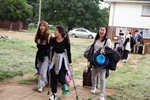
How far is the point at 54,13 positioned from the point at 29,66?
29673 millimetres

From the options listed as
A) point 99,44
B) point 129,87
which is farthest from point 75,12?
point 99,44

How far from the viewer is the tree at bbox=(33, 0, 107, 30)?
34.3 metres

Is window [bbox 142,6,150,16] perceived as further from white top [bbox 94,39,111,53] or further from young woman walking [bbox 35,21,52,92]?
young woman walking [bbox 35,21,52,92]

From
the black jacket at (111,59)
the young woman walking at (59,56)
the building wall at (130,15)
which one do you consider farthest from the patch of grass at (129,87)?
the building wall at (130,15)

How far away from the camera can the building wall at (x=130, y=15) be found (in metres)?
25.3

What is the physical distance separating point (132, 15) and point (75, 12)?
12.2 m

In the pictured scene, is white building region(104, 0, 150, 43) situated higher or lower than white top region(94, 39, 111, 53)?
higher

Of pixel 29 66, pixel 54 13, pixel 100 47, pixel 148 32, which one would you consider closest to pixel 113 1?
pixel 148 32

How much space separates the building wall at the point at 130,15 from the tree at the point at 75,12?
9284mm

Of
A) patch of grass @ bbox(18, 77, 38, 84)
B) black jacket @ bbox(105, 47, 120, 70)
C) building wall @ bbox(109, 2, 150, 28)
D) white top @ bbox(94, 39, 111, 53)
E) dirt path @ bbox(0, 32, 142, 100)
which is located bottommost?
dirt path @ bbox(0, 32, 142, 100)

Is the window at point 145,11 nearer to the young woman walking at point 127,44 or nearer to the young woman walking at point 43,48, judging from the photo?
the young woman walking at point 127,44

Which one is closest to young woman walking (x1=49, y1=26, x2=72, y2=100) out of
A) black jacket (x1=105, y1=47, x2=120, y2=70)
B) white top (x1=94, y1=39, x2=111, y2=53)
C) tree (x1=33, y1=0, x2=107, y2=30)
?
white top (x1=94, y1=39, x2=111, y2=53)

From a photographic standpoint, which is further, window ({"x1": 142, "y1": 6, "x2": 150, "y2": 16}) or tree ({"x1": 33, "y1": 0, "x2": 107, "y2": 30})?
tree ({"x1": 33, "y1": 0, "x2": 107, "y2": 30})

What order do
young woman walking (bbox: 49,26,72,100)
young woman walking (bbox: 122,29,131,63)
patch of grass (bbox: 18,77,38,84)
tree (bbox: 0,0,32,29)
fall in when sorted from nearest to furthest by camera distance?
young woman walking (bbox: 49,26,72,100) → patch of grass (bbox: 18,77,38,84) → young woman walking (bbox: 122,29,131,63) → tree (bbox: 0,0,32,29)
